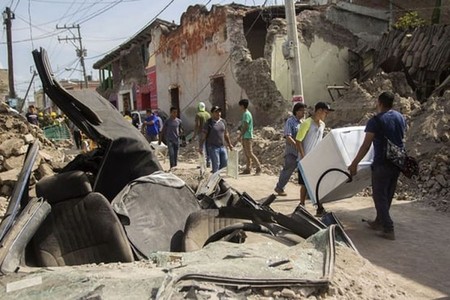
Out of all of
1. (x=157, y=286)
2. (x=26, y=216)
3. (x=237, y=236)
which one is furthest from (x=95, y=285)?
(x=237, y=236)

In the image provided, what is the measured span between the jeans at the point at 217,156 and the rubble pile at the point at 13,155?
2813 millimetres

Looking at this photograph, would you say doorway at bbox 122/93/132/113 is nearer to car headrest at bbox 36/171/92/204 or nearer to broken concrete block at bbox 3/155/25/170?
broken concrete block at bbox 3/155/25/170

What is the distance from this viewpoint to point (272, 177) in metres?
11.2

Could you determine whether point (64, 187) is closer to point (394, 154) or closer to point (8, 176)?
point (394, 154)

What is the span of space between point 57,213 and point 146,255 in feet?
2.56

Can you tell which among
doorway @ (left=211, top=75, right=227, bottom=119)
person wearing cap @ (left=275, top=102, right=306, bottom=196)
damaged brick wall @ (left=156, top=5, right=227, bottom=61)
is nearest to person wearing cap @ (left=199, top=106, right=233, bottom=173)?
person wearing cap @ (left=275, top=102, right=306, bottom=196)

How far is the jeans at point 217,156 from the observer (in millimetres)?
9809

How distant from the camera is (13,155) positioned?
32.3 feet

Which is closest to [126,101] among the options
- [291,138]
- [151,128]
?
[151,128]

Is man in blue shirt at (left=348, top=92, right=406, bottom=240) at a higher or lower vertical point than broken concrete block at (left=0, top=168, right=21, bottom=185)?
higher

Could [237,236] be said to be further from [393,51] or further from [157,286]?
[393,51]

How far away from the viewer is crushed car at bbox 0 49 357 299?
262 centimetres

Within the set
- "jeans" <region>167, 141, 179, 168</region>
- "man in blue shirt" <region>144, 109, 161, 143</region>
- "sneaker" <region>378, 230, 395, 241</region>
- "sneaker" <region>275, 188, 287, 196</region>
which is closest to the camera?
"sneaker" <region>378, 230, 395, 241</region>

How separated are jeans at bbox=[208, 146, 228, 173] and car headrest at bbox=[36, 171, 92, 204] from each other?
5926 millimetres
